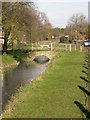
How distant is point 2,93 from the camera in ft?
58.1

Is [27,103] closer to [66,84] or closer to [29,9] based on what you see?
[66,84]

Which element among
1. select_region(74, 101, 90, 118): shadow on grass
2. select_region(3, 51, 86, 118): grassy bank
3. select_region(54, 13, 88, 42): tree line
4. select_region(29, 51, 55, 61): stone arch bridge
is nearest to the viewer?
select_region(74, 101, 90, 118): shadow on grass

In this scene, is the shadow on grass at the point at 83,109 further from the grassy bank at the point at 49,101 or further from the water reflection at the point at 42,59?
Result: the water reflection at the point at 42,59

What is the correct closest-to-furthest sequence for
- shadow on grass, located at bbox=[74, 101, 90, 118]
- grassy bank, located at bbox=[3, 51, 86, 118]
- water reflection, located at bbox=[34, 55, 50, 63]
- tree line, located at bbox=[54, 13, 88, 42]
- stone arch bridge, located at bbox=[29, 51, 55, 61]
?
shadow on grass, located at bbox=[74, 101, 90, 118] → grassy bank, located at bbox=[3, 51, 86, 118] → water reflection, located at bbox=[34, 55, 50, 63] → stone arch bridge, located at bbox=[29, 51, 55, 61] → tree line, located at bbox=[54, 13, 88, 42]

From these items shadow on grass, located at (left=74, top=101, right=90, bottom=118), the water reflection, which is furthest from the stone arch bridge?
shadow on grass, located at (left=74, top=101, right=90, bottom=118)

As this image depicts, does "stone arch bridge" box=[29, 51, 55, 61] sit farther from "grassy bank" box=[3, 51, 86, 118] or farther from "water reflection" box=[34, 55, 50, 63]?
"grassy bank" box=[3, 51, 86, 118]

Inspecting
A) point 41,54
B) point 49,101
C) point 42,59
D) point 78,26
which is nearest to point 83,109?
point 49,101

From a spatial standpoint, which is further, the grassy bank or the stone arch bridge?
the stone arch bridge

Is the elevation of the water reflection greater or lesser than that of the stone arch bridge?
lesser

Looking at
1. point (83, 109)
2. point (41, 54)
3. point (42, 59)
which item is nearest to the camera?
point (83, 109)

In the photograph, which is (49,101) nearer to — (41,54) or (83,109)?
(83,109)

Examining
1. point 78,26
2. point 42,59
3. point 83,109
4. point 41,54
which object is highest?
point 78,26

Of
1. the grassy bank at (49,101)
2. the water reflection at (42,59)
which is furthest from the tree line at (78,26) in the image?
the grassy bank at (49,101)

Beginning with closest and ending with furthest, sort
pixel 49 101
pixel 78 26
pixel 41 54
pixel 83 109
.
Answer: pixel 83 109 < pixel 49 101 < pixel 41 54 < pixel 78 26
